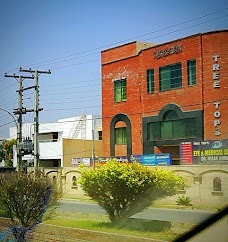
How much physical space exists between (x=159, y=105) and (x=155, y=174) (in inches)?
706

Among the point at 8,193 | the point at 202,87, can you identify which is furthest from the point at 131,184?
the point at 202,87

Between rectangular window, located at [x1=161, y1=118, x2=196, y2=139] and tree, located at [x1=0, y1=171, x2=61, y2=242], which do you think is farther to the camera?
rectangular window, located at [x1=161, y1=118, x2=196, y2=139]

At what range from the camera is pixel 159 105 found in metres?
30.6

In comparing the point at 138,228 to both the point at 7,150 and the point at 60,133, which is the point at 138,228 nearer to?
the point at 7,150

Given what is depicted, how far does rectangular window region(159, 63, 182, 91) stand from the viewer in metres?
28.9

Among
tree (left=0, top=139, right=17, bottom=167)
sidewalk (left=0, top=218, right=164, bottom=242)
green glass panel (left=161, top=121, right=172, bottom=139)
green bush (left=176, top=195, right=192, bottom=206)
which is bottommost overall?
sidewalk (left=0, top=218, right=164, bottom=242)

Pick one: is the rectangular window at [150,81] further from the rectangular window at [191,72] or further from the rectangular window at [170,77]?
the rectangular window at [191,72]

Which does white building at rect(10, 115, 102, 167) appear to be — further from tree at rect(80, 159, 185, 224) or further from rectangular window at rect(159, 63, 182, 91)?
tree at rect(80, 159, 185, 224)

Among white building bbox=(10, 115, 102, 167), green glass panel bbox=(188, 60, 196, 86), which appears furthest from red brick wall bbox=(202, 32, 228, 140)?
white building bbox=(10, 115, 102, 167)

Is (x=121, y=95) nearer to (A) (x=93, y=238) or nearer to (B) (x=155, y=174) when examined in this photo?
(B) (x=155, y=174)

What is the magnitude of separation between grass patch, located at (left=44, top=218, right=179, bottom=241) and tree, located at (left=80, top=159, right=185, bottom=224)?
1.29ft

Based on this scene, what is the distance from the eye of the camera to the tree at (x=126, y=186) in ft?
42.4

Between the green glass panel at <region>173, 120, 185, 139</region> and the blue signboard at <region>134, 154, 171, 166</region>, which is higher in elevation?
the green glass panel at <region>173, 120, 185, 139</region>

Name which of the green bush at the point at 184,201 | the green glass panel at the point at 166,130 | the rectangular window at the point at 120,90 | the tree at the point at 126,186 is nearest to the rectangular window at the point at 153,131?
the green glass panel at the point at 166,130
